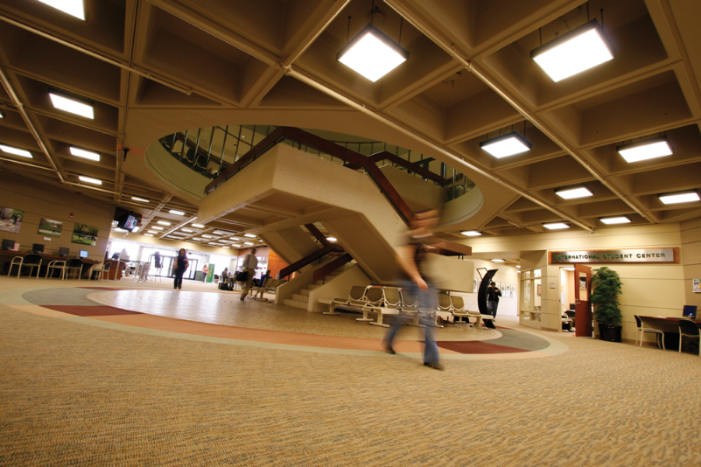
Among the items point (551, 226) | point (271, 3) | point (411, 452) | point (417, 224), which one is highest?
point (271, 3)

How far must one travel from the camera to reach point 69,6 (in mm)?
3773

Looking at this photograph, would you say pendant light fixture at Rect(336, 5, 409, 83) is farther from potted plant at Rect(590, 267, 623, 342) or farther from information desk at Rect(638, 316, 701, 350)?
potted plant at Rect(590, 267, 623, 342)

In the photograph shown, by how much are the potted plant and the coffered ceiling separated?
3510mm

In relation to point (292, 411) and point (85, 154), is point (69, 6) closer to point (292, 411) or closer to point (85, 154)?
point (292, 411)

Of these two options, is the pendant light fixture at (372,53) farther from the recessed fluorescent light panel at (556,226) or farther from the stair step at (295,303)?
the recessed fluorescent light panel at (556,226)

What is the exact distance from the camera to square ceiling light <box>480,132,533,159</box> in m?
6.04

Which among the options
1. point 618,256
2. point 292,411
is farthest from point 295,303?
point 618,256

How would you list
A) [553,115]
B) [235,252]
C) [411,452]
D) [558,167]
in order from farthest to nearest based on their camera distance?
[235,252] < [558,167] < [553,115] < [411,452]

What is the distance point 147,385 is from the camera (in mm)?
1877

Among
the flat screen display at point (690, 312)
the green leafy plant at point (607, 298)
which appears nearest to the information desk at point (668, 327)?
the flat screen display at point (690, 312)

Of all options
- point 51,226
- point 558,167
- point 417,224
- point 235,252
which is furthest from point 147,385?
point 235,252

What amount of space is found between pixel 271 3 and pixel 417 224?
3.43 metres

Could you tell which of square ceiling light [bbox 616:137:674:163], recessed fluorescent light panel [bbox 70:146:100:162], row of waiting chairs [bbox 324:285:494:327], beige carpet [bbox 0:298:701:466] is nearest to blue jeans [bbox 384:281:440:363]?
beige carpet [bbox 0:298:701:466]

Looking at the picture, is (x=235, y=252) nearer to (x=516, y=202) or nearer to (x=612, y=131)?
(x=516, y=202)
